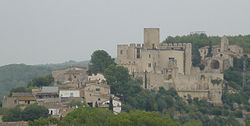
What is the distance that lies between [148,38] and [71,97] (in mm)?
10627

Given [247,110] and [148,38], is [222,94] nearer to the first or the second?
[247,110]

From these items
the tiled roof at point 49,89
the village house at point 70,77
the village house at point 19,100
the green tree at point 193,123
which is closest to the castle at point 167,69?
the village house at point 70,77

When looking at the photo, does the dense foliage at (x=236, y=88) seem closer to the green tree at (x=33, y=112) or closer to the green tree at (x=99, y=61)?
the green tree at (x=99, y=61)

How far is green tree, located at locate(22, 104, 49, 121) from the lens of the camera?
47.9 metres

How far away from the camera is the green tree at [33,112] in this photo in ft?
157

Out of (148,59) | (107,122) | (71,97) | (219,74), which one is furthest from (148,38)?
(107,122)

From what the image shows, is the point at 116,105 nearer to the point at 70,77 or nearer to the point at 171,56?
the point at 70,77

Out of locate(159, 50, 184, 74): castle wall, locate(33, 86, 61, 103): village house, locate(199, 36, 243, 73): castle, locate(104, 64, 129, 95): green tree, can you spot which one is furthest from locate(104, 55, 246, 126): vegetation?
locate(199, 36, 243, 73): castle

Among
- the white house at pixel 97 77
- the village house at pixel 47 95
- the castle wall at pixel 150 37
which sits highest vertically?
the castle wall at pixel 150 37

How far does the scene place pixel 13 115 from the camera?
48.4m

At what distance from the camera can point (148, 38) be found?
60.9m

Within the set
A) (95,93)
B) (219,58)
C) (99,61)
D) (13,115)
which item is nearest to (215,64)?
(219,58)

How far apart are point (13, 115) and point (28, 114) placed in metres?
1.12

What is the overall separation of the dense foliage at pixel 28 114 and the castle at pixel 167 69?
1194 cm
